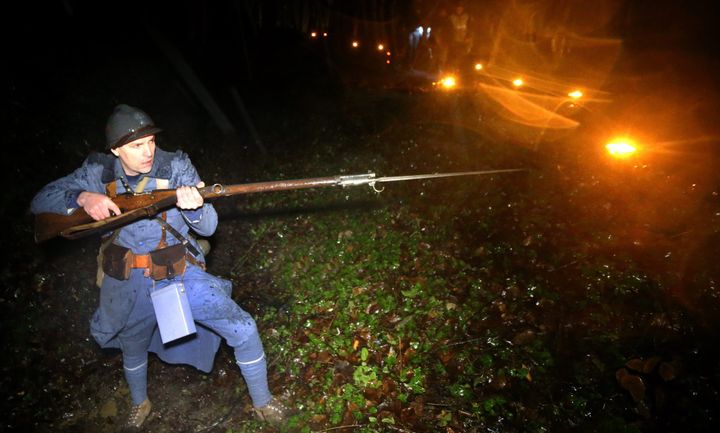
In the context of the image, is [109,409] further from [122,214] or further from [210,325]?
[122,214]

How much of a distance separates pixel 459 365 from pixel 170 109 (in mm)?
12041

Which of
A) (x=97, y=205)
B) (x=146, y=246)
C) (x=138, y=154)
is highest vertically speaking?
(x=138, y=154)

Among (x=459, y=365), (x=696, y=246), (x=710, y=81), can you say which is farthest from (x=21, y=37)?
(x=710, y=81)

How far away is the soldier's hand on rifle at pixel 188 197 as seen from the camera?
11.7ft

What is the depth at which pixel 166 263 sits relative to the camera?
3986 mm

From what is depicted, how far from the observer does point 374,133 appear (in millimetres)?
11539

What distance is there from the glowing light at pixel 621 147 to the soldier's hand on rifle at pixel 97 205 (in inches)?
329

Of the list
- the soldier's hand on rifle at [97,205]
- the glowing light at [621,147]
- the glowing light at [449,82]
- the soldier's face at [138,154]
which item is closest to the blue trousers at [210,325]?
the soldier's hand on rifle at [97,205]

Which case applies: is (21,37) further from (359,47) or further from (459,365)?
(359,47)

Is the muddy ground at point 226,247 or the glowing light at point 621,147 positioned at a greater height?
the glowing light at point 621,147

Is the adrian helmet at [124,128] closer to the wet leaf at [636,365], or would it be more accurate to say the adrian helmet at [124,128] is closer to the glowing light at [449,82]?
the wet leaf at [636,365]

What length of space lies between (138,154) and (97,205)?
69cm

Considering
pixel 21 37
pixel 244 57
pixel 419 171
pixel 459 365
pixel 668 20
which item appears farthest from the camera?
pixel 244 57

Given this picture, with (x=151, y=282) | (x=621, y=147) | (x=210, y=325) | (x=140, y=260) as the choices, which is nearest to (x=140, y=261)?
(x=140, y=260)
